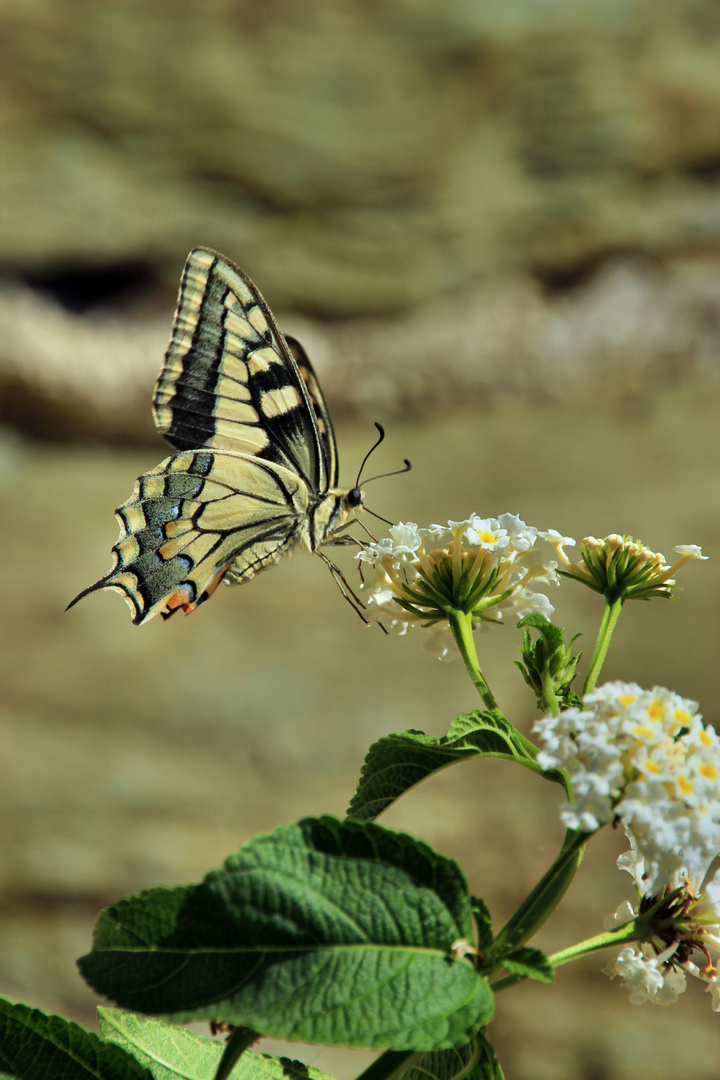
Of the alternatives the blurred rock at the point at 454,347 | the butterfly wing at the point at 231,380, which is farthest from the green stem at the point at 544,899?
the blurred rock at the point at 454,347

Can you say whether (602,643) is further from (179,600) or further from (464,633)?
(179,600)

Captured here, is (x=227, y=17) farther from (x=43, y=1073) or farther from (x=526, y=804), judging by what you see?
(x=43, y=1073)

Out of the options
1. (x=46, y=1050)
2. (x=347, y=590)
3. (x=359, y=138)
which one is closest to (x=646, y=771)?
(x=46, y=1050)

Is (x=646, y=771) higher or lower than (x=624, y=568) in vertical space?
lower

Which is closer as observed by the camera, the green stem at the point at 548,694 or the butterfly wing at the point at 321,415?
the green stem at the point at 548,694

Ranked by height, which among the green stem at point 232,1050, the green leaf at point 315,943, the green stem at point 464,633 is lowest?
the green stem at point 232,1050

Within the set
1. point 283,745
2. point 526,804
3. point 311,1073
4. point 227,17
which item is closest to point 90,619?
point 283,745

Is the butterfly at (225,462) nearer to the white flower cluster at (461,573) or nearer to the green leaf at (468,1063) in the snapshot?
the white flower cluster at (461,573)
